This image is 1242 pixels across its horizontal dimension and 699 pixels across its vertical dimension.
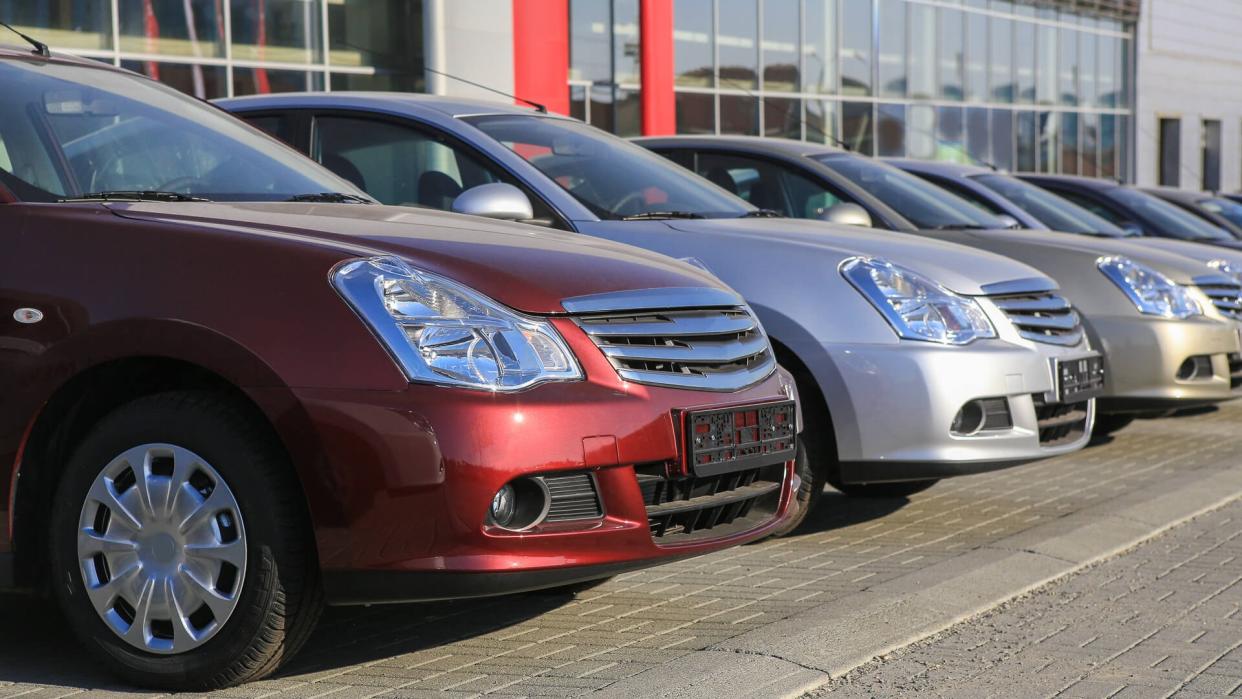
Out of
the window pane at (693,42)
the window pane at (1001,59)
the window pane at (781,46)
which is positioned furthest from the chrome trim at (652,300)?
the window pane at (1001,59)

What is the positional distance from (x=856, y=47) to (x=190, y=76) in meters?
15.5

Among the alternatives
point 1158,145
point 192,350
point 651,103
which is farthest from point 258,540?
point 1158,145

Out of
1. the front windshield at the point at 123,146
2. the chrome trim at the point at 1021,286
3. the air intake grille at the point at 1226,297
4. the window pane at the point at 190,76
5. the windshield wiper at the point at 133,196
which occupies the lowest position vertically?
the air intake grille at the point at 1226,297

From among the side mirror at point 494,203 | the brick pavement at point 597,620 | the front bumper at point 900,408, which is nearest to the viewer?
the brick pavement at point 597,620

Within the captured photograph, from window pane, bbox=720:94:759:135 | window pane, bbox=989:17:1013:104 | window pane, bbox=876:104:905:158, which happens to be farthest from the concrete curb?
window pane, bbox=989:17:1013:104

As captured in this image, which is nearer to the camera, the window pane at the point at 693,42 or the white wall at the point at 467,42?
the white wall at the point at 467,42

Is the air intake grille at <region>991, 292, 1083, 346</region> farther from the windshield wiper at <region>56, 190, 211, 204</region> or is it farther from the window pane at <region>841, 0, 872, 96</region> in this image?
the window pane at <region>841, 0, 872, 96</region>

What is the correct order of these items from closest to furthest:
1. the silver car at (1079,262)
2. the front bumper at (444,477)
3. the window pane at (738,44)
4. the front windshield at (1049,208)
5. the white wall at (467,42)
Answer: the front bumper at (444,477)
the silver car at (1079,262)
the front windshield at (1049,208)
the white wall at (467,42)
the window pane at (738,44)

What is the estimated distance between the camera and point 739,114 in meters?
27.8

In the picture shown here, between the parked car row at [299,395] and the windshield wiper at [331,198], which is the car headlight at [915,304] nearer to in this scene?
the parked car row at [299,395]

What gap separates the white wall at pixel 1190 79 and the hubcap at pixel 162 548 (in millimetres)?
40505

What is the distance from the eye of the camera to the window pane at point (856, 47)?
101 ft

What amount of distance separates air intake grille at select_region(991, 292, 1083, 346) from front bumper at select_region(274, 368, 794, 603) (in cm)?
310

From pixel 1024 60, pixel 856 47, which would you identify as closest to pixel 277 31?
pixel 856 47
